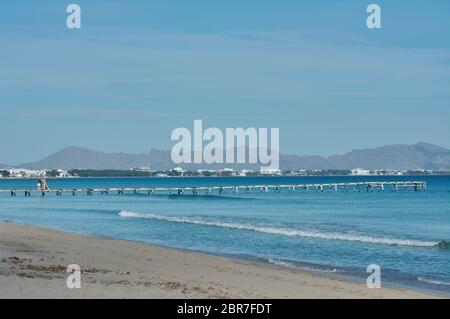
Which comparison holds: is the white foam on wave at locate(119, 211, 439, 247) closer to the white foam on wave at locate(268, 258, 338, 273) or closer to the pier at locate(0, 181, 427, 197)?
the white foam on wave at locate(268, 258, 338, 273)

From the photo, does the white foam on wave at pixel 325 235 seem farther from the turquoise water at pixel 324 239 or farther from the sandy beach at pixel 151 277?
the sandy beach at pixel 151 277

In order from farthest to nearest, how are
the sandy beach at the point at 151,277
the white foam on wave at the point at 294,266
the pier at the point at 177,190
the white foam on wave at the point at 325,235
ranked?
1. the pier at the point at 177,190
2. the white foam on wave at the point at 325,235
3. the white foam on wave at the point at 294,266
4. the sandy beach at the point at 151,277

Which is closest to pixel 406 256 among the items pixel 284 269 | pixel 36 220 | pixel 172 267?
pixel 284 269

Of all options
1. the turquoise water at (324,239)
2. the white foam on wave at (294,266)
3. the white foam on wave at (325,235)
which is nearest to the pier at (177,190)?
the turquoise water at (324,239)

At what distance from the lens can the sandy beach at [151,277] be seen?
13883 mm

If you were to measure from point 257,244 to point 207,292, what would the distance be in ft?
45.8

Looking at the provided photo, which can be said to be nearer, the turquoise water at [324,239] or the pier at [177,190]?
the turquoise water at [324,239]

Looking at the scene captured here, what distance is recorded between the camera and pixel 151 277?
54.2 ft

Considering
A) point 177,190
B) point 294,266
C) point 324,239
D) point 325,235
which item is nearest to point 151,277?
point 294,266

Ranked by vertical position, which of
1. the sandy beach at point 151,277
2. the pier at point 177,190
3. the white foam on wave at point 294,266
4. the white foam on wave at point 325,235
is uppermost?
the sandy beach at point 151,277

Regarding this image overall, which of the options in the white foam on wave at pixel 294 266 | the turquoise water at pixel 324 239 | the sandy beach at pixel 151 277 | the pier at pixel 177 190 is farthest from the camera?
the pier at pixel 177 190

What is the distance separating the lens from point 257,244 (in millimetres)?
28188

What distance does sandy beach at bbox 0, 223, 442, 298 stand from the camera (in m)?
13.9
